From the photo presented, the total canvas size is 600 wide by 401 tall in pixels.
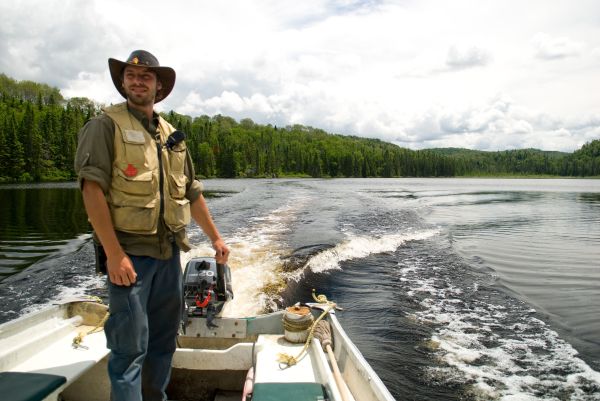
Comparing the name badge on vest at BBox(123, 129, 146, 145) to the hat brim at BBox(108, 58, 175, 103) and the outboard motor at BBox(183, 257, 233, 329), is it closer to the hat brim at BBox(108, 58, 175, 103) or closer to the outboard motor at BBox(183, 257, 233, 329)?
the hat brim at BBox(108, 58, 175, 103)

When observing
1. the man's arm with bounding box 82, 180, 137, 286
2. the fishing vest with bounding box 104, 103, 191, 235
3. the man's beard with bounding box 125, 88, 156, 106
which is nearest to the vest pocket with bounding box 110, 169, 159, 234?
the fishing vest with bounding box 104, 103, 191, 235

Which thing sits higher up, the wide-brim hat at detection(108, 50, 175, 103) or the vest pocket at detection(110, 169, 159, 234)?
the wide-brim hat at detection(108, 50, 175, 103)

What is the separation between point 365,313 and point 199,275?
4390 mm

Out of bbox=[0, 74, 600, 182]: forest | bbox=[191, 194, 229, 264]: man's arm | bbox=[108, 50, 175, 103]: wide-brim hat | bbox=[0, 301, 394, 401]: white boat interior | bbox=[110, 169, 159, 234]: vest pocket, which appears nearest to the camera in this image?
bbox=[110, 169, 159, 234]: vest pocket

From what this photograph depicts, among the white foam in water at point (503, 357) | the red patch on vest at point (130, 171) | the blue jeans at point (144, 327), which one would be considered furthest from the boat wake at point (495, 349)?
the red patch on vest at point (130, 171)

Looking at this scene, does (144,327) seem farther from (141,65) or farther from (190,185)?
(141,65)

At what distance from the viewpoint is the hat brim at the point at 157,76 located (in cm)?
304

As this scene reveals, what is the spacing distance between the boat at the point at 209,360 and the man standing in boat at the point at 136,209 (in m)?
0.87

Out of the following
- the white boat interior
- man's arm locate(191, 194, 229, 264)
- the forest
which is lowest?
the white boat interior

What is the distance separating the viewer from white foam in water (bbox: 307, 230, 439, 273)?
41.7ft

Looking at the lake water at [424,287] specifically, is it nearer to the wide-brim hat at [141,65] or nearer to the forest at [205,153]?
the wide-brim hat at [141,65]

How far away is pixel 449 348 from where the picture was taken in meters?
7.21

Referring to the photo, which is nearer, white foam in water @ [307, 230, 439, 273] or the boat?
the boat

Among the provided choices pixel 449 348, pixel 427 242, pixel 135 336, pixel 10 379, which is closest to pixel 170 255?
pixel 135 336
